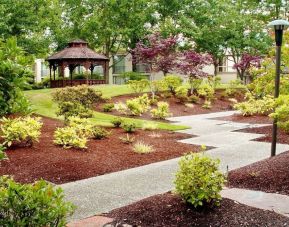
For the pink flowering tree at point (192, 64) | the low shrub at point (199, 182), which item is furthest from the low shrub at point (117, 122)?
the pink flowering tree at point (192, 64)

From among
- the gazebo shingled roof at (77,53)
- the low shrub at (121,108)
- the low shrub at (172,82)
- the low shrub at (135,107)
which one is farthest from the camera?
the gazebo shingled roof at (77,53)

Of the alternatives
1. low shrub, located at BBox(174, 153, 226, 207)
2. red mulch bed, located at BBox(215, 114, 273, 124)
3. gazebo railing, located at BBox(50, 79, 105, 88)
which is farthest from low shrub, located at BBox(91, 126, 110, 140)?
gazebo railing, located at BBox(50, 79, 105, 88)

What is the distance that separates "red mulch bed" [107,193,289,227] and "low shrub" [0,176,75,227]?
5.72 feet

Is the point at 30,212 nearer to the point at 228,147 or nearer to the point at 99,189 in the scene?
the point at 99,189

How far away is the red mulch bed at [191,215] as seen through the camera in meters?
5.17

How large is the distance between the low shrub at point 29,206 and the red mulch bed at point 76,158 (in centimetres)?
399

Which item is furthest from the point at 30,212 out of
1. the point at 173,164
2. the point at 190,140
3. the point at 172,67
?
the point at 172,67

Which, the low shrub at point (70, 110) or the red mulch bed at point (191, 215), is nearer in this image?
the red mulch bed at point (191, 215)

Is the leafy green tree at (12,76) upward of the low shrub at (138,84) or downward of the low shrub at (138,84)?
upward

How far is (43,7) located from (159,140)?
1551 centimetres

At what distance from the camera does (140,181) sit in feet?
25.4

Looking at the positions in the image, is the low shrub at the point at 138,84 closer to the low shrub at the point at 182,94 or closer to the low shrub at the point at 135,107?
the low shrub at the point at 182,94

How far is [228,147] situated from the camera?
37.2 ft

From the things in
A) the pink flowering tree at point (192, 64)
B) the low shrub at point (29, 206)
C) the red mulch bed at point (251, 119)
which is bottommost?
the red mulch bed at point (251, 119)
